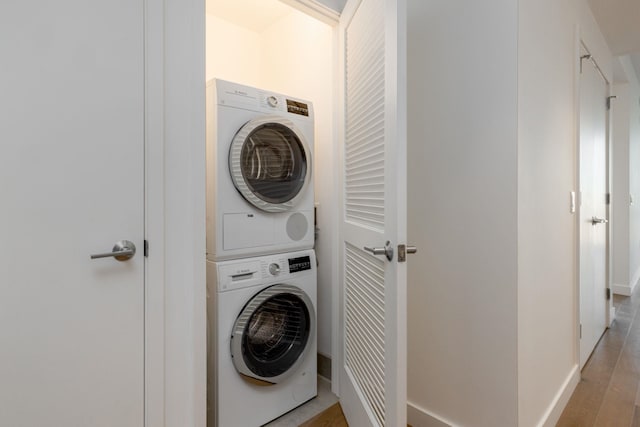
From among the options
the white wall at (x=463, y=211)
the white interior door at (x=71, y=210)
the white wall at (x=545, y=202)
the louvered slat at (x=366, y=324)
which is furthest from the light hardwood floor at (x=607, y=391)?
the white interior door at (x=71, y=210)

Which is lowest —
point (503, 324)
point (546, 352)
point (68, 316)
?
point (546, 352)

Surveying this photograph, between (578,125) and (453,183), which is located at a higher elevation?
(578,125)

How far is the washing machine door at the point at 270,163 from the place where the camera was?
158 centimetres

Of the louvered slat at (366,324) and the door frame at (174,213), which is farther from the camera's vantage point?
the louvered slat at (366,324)

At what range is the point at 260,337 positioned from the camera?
1.66m

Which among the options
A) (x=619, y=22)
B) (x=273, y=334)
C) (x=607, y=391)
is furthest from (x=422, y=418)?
(x=619, y=22)

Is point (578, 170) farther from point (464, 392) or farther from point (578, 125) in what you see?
point (464, 392)

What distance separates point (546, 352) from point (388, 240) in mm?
1045

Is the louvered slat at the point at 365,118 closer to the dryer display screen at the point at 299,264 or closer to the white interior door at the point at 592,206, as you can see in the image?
the dryer display screen at the point at 299,264

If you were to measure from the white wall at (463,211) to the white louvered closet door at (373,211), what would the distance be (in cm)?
28

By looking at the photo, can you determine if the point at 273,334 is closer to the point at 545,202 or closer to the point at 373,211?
the point at 373,211

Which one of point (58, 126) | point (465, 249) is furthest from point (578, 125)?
point (58, 126)

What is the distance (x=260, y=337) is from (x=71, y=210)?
39.4 inches

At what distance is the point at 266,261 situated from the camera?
168 cm
